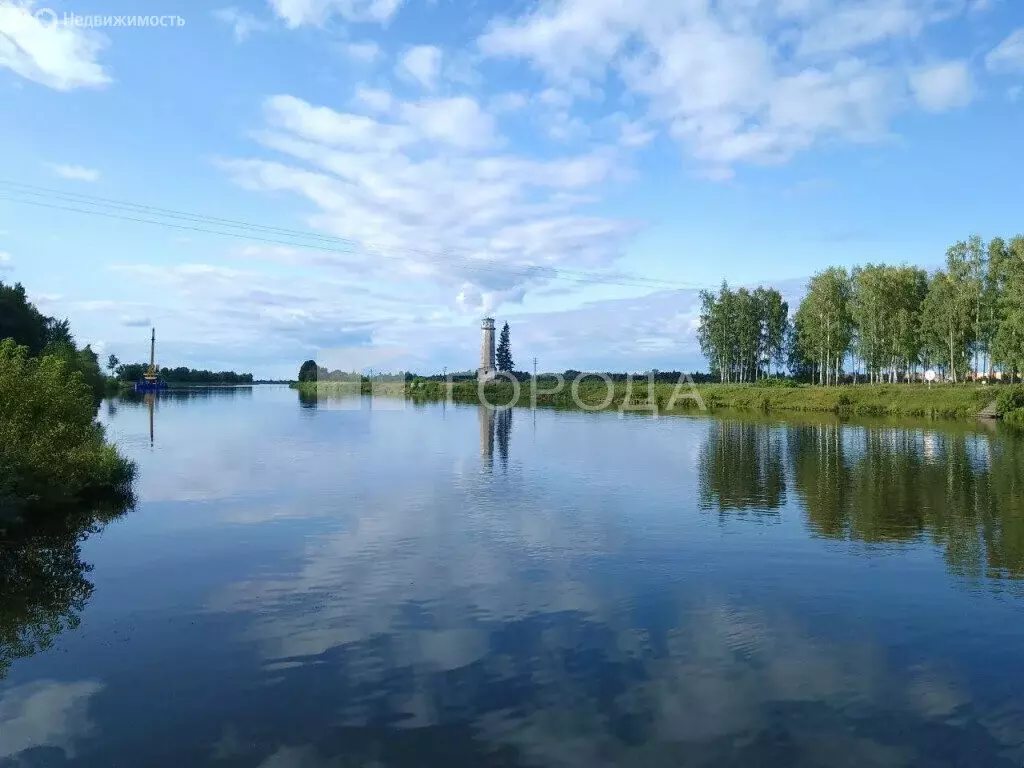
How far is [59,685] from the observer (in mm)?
10375

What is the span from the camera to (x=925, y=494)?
26.6 metres

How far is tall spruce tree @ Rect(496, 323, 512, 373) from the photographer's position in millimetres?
168000

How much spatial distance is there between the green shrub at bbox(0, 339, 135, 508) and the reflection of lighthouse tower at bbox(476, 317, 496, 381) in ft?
449

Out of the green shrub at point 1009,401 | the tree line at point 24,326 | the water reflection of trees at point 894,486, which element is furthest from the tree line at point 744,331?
the tree line at point 24,326

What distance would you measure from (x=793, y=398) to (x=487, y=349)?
281 feet

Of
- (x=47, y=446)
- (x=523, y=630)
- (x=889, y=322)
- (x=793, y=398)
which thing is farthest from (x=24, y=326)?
(x=889, y=322)

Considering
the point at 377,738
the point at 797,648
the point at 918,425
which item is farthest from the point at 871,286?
the point at 377,738

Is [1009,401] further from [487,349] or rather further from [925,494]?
[487,349]

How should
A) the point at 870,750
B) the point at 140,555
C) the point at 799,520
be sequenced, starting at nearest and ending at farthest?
1. the point at 870,750
2. the point at 140,555
3. the point at 799,520

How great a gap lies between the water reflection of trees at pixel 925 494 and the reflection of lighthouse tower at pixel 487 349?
11785 cm

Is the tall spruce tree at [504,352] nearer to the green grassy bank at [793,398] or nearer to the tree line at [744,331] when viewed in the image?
the green grassy bank at [793,398]

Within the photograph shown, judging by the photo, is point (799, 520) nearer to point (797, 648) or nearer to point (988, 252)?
point (797, 648)

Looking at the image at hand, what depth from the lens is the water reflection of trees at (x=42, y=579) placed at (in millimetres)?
12430

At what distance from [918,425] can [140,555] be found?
60656mm
